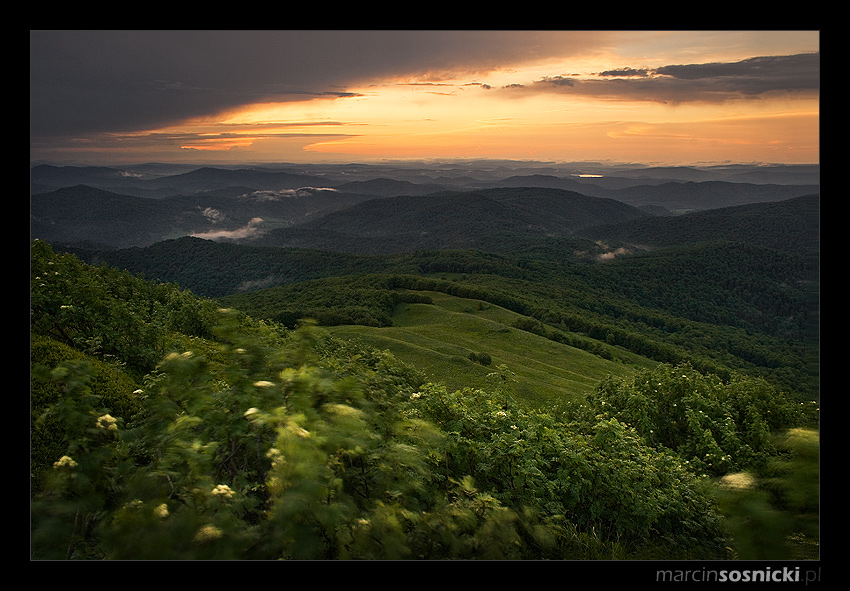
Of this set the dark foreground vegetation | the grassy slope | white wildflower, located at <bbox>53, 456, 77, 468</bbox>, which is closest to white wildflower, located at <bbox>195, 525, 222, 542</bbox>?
the dark foreground vegetation

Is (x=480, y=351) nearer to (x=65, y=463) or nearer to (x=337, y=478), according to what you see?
(x=337, y=478)

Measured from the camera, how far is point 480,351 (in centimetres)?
4694

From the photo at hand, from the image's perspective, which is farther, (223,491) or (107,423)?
(107,423)

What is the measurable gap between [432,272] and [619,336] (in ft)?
245

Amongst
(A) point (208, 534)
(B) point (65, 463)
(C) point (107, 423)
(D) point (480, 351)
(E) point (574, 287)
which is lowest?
(D) point (480, 351)

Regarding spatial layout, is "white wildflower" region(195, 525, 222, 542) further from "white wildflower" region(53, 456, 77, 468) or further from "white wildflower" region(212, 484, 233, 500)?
"white wildflower" region(53, 456, 77, 468)

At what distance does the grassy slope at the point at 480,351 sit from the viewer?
33625 mm

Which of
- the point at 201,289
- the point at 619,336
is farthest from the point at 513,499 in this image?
the point at 201,289

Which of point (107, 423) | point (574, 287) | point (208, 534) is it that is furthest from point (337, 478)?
point (574, 287)

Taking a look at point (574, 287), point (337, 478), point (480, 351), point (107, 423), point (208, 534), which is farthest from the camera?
point (574, 287)

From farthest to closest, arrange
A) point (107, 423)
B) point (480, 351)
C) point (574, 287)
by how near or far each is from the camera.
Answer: point (574, 287) → point (480, 351) → point (107, 423)

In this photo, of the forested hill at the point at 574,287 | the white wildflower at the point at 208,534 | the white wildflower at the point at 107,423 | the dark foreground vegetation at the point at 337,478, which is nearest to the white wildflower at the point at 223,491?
the dark foreground vegetation at the point at 337,478
